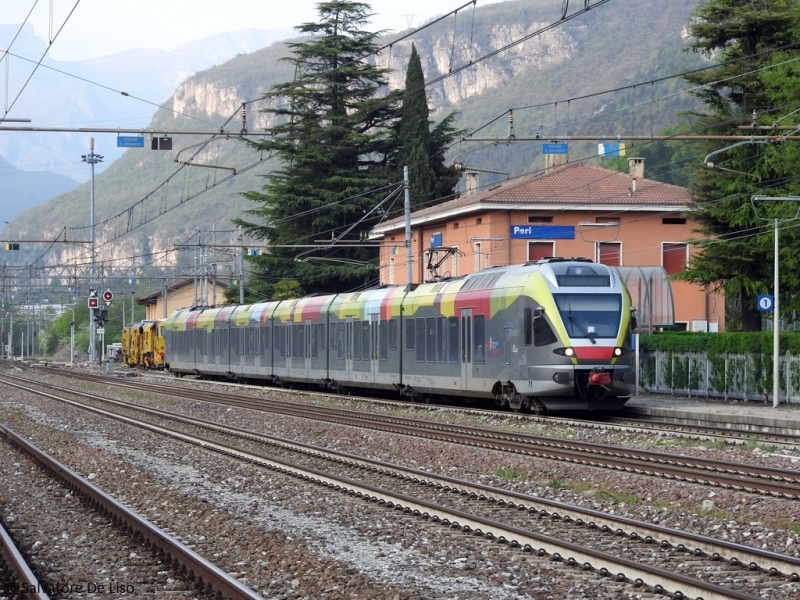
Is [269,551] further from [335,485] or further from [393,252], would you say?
[393,252]

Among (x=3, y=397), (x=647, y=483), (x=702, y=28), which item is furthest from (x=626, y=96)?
(x=647, y=483)

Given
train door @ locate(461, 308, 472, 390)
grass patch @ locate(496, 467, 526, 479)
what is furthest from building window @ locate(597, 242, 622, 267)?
grass patch @ locate(496, 467, 526, 479)

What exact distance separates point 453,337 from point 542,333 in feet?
13.9

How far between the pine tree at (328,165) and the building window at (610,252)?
12.0 m

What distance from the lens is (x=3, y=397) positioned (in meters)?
36.4

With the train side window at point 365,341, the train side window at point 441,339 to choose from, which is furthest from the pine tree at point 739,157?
the train side window at point 441,339

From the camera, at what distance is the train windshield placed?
23047 millimetres

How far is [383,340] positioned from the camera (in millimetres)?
31391

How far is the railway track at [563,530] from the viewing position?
8.66 meters

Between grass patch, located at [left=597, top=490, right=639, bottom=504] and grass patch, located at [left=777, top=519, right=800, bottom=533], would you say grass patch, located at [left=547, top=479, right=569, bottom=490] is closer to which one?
grass patch, located at [left=597, top=490, right=639, bottom=504]

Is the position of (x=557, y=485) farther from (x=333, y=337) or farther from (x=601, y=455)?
(x=333, y=337)

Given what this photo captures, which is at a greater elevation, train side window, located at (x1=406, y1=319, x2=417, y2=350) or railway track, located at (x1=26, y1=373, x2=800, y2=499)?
train side window, located at (x1=406, y1=319, x2=417, y2=350)

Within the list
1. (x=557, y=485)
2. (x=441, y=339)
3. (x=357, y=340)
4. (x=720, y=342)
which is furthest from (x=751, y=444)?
(x=357, y=340)

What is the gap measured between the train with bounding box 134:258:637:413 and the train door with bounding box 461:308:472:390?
0.08ft
